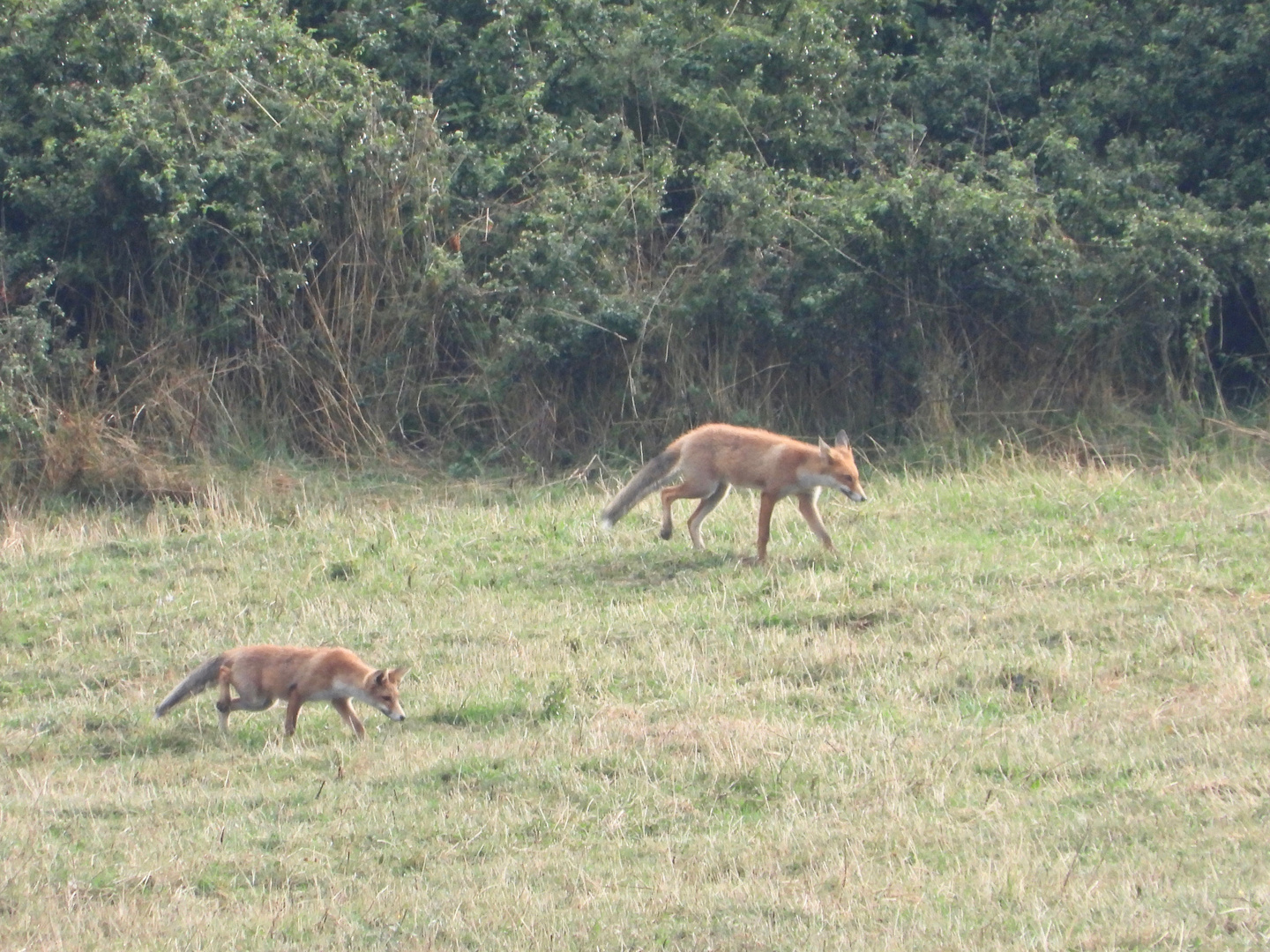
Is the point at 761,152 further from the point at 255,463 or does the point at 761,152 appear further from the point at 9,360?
the point at 9,360

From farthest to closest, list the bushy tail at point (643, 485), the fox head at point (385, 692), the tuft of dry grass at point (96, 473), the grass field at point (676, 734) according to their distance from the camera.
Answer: the tuft of dry grass at point (96, 473) → the bushy tail at point (643, 485) → the fox head at point (385, 692) → the grass field at point (676, 734)

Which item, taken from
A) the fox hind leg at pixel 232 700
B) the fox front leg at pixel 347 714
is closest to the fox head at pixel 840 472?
the fox front leg at pixel 347 714

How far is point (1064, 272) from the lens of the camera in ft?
56.3

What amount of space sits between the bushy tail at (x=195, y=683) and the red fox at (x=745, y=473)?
4.61 m

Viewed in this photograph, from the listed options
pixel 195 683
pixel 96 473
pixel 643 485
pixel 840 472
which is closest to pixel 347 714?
pixel 195 683

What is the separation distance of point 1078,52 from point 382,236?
347 inches

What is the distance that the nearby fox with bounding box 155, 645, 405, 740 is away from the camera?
895cm

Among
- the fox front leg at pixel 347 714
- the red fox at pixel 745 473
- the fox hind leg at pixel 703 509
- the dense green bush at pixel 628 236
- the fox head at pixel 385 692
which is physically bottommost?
the fox front leg at pixel 347 714

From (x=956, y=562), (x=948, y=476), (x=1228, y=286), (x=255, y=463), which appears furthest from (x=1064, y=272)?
(x=255, y=463)

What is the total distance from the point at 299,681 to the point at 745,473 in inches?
190

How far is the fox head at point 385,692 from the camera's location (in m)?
8.88

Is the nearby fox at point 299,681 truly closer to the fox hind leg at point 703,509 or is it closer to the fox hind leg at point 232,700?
the fox hind leg at point 232,700

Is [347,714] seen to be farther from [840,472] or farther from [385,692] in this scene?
[840,472]

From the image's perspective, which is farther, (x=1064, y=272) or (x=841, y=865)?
(x=1064, y=272)
